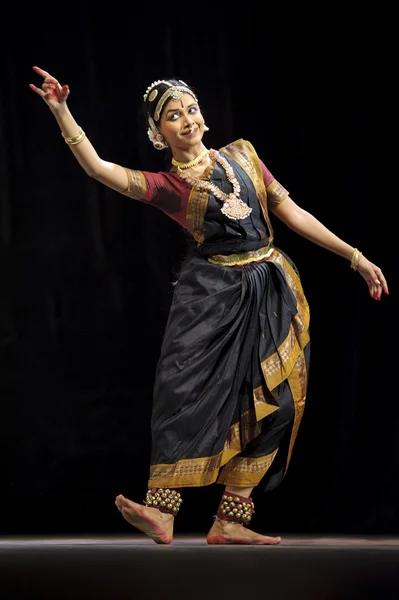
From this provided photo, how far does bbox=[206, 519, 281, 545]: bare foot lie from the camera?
3.34 metres

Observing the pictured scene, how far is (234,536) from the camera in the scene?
334 cm

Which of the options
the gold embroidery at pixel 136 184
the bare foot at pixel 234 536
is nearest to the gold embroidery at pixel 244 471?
the bare foot at pixel 234 536

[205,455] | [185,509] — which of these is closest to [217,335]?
[205,455]

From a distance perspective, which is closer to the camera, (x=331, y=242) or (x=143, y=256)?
(x=331, y=242)

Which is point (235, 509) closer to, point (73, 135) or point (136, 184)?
point (136, 184)

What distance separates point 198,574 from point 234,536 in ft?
1.89

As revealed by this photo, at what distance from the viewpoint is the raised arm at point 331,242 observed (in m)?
3.46

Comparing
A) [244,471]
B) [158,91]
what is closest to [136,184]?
[158,91]

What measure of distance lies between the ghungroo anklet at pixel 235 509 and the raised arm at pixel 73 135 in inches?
37.8

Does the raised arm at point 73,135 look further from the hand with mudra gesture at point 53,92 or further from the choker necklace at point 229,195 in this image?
the choker necklace at point 229,195

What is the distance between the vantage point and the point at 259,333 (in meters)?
3.40

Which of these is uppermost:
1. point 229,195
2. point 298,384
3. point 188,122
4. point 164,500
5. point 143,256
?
point 188,122

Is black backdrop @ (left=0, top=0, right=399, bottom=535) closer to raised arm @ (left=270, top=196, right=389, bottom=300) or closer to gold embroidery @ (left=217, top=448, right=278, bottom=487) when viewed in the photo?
raised arm @ (left=270, top=196, right=389, bottom=300)

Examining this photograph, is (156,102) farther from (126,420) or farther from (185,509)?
(185,509)
